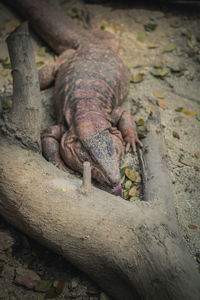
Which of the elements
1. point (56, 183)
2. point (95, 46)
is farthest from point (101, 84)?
point (56, 183)

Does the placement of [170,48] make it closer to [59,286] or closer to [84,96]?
[84,96]

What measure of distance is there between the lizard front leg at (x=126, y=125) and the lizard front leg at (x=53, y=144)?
0.72m

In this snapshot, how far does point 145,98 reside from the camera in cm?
449

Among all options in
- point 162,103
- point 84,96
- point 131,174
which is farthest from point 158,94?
point 131,174

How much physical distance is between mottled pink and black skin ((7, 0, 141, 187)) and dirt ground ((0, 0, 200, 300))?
0.30 m

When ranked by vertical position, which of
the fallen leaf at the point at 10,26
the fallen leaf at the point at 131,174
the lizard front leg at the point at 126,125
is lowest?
the fallen leaf at the point at 131,174

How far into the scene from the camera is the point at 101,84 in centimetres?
407

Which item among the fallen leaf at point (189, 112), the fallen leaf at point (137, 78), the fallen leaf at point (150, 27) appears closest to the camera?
the fallen leaf at point (189, 112)

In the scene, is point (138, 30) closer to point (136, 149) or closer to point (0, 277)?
point (136, 149)

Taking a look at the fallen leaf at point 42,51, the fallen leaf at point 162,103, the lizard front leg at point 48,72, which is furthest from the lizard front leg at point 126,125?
the fallen leaf at point 42,51

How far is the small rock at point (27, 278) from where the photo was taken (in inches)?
106

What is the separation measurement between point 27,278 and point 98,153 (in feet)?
4.51

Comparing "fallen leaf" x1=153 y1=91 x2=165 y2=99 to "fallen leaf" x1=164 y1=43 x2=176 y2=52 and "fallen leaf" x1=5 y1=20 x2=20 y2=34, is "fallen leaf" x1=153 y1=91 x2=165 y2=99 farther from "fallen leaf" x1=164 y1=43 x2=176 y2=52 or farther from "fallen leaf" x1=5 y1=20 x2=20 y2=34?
"fallen leaf" x1=5 y1=20 x2=20 y2=34

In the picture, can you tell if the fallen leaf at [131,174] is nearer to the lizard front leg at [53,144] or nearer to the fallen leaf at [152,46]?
the lizard front leg at [53,144]
